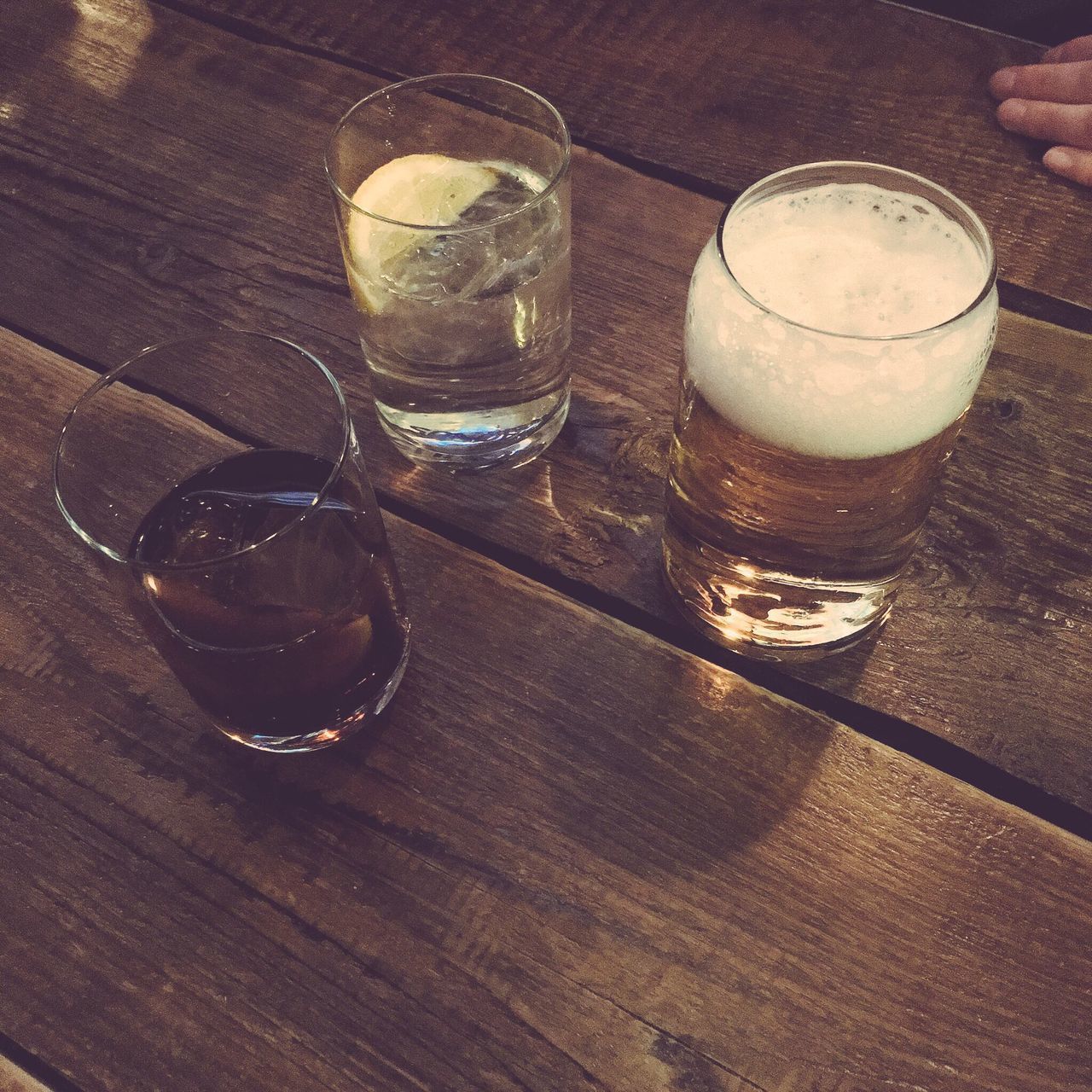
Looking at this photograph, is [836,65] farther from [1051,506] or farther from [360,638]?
[360,638]

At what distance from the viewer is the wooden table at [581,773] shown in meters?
0.59

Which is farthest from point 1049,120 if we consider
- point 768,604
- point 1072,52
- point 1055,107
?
point 768,604

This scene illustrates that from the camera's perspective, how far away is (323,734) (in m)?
0.67

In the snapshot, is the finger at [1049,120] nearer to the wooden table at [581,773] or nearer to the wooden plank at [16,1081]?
the wooden table at [581,773]

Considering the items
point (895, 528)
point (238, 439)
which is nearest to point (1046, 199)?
point (895, 528)

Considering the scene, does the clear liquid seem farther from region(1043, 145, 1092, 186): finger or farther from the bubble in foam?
region(1043, 145, 1092, 186): finger

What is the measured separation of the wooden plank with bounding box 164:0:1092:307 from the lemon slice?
268 mm

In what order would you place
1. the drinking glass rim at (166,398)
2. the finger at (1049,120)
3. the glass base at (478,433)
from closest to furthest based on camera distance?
the drinking glass rim at (166,398) → the glass base at (478,433) → the finger at (1049,120)

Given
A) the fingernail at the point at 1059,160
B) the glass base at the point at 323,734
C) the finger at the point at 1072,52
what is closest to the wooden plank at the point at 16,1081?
the glass base at the point at 323,734

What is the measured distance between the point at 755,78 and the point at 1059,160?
28 centimetres

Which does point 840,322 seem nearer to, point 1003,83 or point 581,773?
point 581,773

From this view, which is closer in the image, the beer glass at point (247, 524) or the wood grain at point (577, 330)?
the beer glass at point (247, 524)

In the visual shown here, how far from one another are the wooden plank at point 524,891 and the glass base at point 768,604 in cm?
3

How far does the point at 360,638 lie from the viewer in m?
0.63
